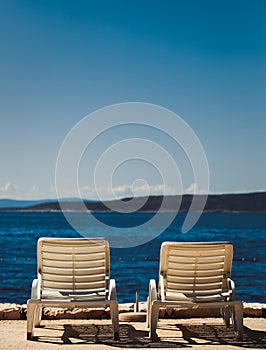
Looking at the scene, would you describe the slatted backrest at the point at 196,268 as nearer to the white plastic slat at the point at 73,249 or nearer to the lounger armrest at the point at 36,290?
the white plastic slat at the point at 73,249

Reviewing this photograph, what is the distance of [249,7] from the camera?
4209cm

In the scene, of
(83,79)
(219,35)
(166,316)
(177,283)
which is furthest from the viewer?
(83,79)

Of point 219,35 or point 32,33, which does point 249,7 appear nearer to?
point 219,35

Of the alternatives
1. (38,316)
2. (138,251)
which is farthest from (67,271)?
(138,251)

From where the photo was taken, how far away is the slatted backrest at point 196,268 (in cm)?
450

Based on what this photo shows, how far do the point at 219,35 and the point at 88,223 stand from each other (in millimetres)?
21148

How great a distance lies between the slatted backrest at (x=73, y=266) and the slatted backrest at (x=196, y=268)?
1.46ft

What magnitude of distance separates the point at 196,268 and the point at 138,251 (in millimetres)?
32948

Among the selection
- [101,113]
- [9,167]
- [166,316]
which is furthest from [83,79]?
[166,316]

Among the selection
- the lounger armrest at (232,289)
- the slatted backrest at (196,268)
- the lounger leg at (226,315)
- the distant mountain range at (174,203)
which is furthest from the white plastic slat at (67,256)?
the distant mountain range at (174,203)

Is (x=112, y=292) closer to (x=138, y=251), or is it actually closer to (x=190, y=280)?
(x=190, y=280)

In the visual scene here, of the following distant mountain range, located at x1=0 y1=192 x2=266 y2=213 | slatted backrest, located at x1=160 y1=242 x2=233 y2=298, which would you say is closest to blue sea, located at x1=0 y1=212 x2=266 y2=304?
distant mountain range, located at x1=0 y1=192 x2=266 y2=213

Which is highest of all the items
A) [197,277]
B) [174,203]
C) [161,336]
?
[174,203]

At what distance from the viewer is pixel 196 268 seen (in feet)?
→ 14.9
